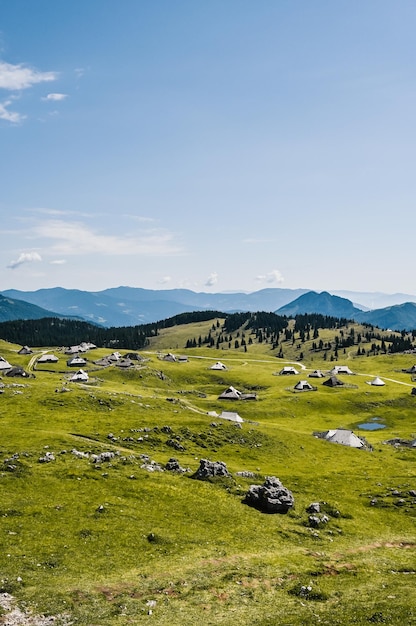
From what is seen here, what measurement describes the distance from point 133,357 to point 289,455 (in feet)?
413

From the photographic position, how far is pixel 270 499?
43.6 m

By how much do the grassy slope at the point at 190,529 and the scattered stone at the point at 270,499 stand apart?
1.16 metres

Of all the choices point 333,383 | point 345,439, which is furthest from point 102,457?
point 333,383

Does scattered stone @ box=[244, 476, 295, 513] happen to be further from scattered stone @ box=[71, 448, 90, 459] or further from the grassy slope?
scattered stone @ box=[71, 448, 90, 459]

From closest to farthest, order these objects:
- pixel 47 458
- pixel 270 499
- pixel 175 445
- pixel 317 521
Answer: pixel 317 521, pixel 270 499, pixel 47 458, pixel 175 445

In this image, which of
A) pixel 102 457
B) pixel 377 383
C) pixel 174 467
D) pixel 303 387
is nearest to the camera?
pixel 102 457

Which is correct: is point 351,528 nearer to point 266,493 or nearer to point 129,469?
point 266,493

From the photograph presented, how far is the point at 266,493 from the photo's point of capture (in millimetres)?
44094

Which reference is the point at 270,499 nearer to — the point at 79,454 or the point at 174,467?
the point at 174,467

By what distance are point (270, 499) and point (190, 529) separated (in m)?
9.53

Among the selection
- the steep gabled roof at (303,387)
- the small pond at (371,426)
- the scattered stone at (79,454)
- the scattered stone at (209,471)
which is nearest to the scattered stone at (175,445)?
the scattered stone at (209,471)

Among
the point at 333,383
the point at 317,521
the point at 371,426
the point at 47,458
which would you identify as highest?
the point at 47,458

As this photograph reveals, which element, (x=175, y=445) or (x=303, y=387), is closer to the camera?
(x=175, y=445)

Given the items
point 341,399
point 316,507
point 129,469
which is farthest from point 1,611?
point 341,399
